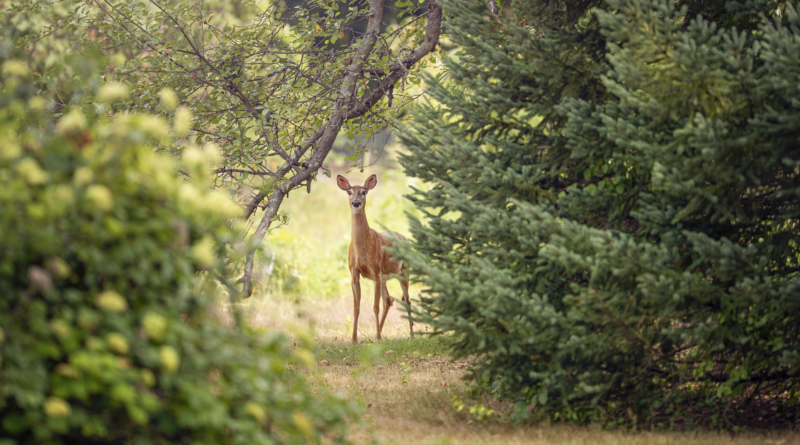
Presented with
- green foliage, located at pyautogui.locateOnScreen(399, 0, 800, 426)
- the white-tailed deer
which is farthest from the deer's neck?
green foliage, located at pyautogui.locateOnScreen(399, 0, 800, 426)

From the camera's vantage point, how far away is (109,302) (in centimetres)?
312

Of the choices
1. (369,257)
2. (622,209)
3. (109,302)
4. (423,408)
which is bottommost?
(423,408)

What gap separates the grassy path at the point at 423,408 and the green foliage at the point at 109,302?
1.21 metres

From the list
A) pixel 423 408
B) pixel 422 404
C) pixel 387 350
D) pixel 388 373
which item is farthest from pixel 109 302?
pixel 387 350

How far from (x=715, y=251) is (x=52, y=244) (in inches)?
158

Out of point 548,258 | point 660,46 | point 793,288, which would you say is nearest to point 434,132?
point 548,258

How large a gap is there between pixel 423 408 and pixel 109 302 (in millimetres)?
3811

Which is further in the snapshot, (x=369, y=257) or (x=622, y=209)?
(x=369, y=257)

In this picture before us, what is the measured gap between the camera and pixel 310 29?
921 cm

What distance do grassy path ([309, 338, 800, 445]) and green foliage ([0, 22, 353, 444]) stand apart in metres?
1.21

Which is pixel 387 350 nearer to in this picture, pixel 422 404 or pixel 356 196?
pixel 356 196

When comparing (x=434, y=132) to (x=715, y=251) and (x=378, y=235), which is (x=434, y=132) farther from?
(x=378, y=235)

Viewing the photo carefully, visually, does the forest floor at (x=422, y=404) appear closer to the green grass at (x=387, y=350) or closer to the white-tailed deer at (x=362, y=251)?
the green grass at (x=387, y=350)

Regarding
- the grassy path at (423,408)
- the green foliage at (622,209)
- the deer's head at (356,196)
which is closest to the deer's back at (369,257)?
the deer's head at (356,196)
